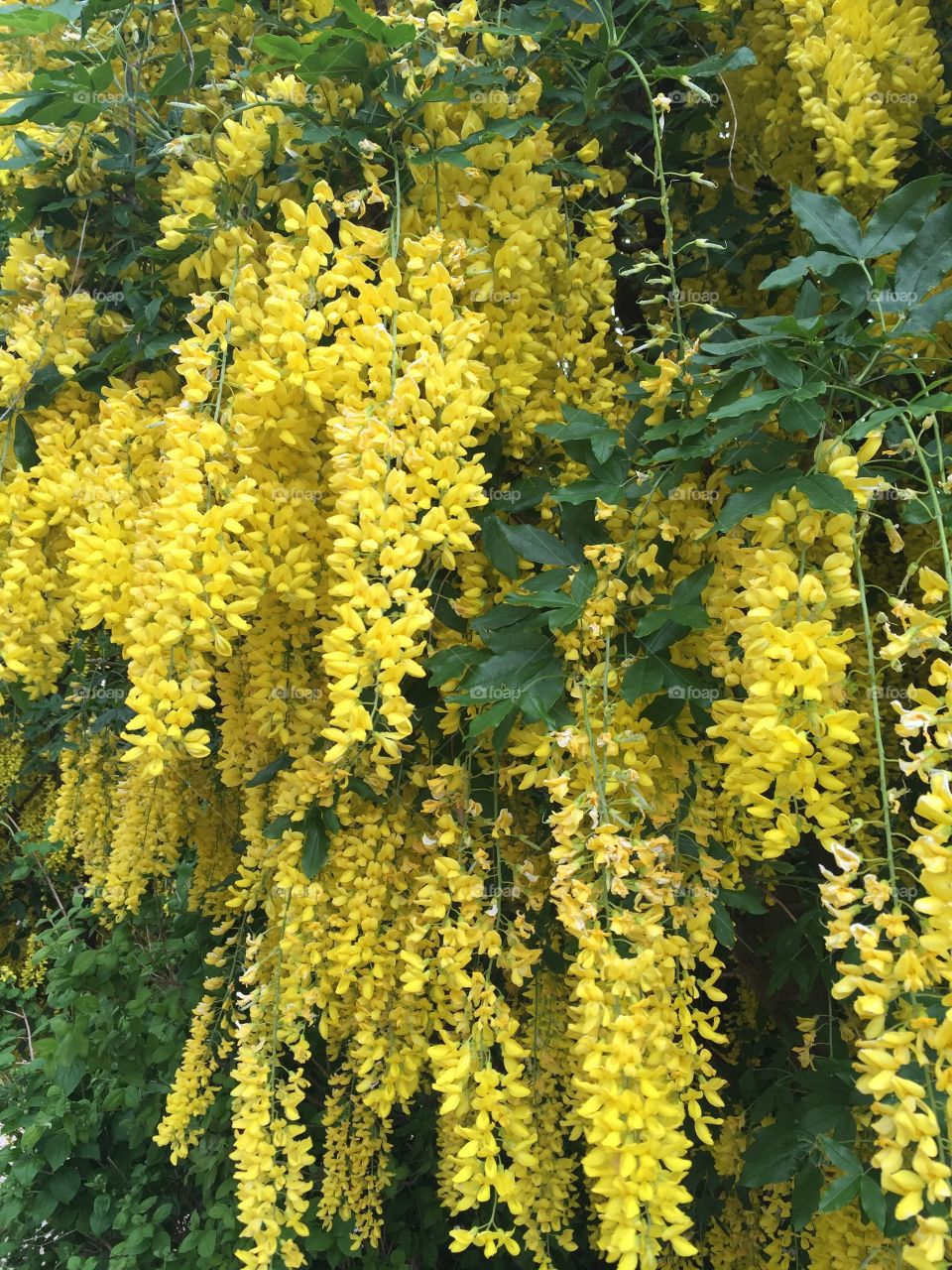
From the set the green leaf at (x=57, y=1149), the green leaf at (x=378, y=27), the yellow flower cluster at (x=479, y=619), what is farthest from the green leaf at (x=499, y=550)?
the green leaf at (x=57, y=1149)

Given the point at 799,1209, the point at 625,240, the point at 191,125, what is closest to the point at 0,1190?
the point at 799,1209

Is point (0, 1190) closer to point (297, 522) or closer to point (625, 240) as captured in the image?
point (297, 522)

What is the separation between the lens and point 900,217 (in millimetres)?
1215

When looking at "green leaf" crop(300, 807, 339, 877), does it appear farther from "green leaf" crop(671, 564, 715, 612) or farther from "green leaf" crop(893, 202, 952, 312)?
"green leaf" crop(893, 202, 952, 312)

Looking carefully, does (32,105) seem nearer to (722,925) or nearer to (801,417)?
(801,417)

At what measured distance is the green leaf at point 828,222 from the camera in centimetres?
121

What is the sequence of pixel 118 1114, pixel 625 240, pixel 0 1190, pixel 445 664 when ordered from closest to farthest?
pixel 445 664 < pixel 625 240 < pixel 0 1190 < pixel 118 1114

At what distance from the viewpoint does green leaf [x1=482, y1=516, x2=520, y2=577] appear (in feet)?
4.80

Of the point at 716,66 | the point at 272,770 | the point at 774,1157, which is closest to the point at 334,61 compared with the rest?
the point at 716,66

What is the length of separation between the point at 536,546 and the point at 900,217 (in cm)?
70

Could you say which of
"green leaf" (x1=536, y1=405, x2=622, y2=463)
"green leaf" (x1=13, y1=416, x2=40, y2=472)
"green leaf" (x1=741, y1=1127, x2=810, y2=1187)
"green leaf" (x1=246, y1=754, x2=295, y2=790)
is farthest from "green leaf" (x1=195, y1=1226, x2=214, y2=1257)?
"green leaf" (x1=536, y1=405, x2=622, y2=463)

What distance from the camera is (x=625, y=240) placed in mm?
2006

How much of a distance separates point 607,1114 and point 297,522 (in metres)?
0.99

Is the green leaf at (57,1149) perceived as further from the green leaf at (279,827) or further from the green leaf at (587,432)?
the green leaf at (587,432)
